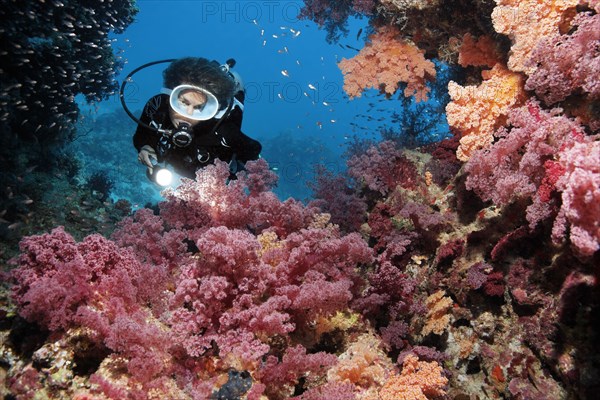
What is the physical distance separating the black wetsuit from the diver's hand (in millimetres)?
68

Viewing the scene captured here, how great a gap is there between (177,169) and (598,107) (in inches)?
194

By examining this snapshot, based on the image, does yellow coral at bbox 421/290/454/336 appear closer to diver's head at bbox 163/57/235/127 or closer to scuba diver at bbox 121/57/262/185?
scuba diver at bbox 121/57/262/185

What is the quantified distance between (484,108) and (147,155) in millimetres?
4494

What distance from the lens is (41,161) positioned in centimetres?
915

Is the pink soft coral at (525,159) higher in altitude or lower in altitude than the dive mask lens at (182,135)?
Answer: higher

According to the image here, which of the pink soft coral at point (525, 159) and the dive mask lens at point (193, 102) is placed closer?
the pink soft coral at point (525, 159)

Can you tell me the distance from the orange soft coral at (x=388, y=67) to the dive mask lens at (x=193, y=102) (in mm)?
2687

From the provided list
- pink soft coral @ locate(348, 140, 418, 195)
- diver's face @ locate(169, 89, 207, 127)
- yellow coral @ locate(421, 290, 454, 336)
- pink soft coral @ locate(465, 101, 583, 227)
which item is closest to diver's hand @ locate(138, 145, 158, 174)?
diver's face @ locate(169, 89, 207, 127)

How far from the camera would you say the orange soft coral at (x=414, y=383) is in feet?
8.21

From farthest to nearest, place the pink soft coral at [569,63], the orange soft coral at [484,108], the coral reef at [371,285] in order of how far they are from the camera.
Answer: the orange soft coral at [484,108] < the pink soft coral at [569,63] < the coral reef at [371,285]

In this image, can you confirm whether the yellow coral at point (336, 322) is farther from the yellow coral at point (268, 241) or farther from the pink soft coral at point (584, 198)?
the pink soft coral at point (584, 198)

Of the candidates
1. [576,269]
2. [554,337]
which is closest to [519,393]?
[554,337]

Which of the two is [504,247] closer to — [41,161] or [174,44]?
[41,161]

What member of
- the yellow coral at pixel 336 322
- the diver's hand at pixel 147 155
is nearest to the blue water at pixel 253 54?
the diver's hand at pixel 147 155
